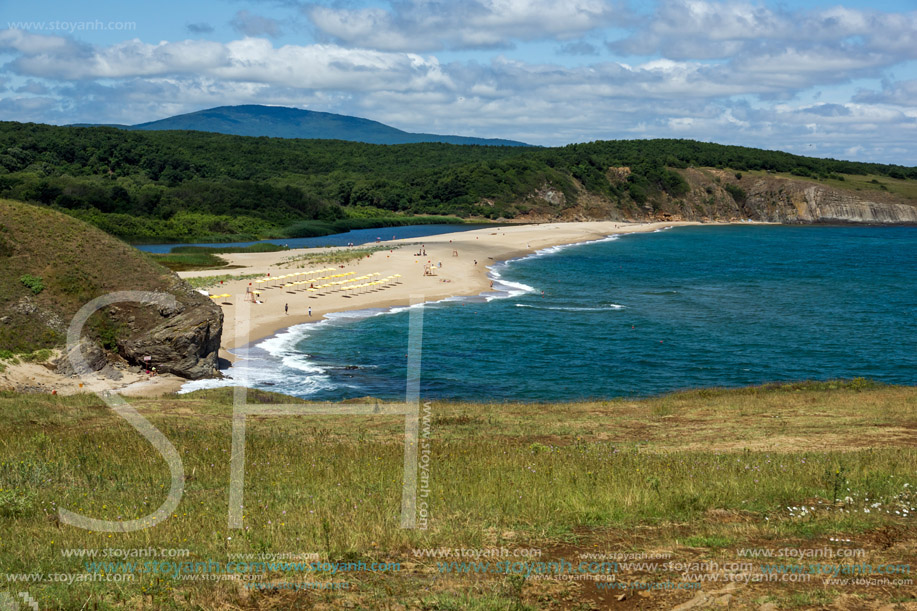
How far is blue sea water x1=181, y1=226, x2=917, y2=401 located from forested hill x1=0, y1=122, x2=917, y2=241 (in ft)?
202

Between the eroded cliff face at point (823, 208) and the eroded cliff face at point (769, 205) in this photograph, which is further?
the eroded cliff face at point (823, 208)

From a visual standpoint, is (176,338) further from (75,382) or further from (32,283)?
(32,283)

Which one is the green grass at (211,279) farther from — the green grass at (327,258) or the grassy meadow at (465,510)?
the grassy meadow at (465,510)

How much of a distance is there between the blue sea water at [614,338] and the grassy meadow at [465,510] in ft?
50.0

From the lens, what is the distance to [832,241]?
126 meters

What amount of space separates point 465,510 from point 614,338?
35341 mm

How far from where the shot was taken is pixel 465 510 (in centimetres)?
966

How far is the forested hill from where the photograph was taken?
110 m

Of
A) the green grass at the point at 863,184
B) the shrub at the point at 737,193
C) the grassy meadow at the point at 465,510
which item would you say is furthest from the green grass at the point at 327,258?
the green grass at the point at 863,184

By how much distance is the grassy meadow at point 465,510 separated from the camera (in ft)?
23.0

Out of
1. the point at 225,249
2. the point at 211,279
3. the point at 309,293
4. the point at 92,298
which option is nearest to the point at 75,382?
the point at 92,298

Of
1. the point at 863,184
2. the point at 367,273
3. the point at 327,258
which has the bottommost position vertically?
the point at 367,273

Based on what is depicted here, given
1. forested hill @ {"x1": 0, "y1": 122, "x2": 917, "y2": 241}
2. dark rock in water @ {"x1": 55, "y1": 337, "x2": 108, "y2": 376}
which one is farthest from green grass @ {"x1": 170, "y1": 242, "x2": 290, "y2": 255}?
dark rock in water @ {"x1": 55, "y1": 337, "x2": 108, "y2": 376}

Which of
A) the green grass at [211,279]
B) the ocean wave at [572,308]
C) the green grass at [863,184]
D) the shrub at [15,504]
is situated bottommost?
the ocean wave at [572,308]
